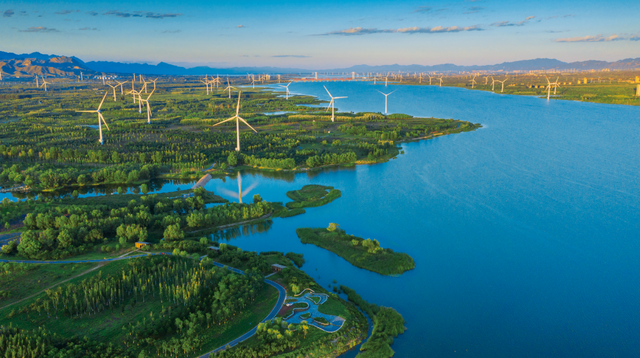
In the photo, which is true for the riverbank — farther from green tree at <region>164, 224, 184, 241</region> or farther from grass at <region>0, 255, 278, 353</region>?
green tree at <region>164, 224, 184, 241</region>

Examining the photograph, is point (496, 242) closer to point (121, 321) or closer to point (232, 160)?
point (121, 321)

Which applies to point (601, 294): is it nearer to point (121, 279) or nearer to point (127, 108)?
point (121, 279)

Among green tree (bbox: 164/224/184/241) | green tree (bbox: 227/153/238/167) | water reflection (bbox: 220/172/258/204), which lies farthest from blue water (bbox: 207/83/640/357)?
green tree (bbox: 164/224/184/241)

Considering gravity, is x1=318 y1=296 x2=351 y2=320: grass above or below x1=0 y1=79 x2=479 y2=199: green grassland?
below

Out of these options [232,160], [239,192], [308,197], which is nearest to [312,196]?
[308,197]

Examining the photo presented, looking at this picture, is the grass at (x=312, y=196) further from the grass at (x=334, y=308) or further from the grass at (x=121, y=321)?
the grass at (x=334, y=308)
